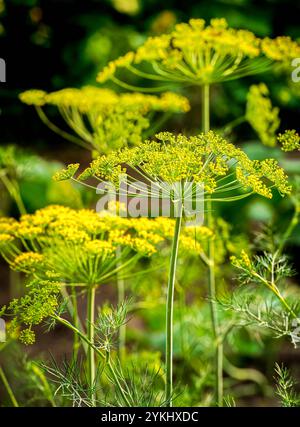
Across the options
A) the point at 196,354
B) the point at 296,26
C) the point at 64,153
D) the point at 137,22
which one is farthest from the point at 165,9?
the point at 196,354

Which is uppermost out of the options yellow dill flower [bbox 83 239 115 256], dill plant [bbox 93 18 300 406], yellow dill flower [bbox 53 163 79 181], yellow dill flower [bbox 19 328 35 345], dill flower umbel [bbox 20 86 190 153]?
dill plant [bbox 93 18 300 406]

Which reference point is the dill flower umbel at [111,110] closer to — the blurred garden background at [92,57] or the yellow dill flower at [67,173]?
the yellow dill flower at [67,173]

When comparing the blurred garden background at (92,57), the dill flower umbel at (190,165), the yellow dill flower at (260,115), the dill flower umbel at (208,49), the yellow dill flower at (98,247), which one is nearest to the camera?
the dill flower umbel at (190,165)

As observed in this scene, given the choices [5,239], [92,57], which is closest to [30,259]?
[5,239]

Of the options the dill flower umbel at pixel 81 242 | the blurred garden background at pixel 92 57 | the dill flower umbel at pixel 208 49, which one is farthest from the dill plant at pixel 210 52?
the blurred garden background at pixel 92 57

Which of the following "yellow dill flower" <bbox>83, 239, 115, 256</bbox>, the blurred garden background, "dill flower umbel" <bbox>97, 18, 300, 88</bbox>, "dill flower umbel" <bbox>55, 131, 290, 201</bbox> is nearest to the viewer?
"dill flower umbel" <bbox>55, 131, 290, 201</bbox>

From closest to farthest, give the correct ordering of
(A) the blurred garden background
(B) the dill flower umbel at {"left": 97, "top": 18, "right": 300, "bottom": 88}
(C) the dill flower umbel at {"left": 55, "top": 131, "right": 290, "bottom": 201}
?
(C) the dill flower umbel at {"left": 55, "top": 131, "right": 290, "bottom": 201} < (B) the dill flower umbel at {"left": 97, "top": 18, "right": 300, "bottom": 88} < (A) the blurred garden background

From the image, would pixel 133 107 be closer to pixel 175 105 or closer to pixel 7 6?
pixel 175 105

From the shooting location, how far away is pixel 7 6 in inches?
114

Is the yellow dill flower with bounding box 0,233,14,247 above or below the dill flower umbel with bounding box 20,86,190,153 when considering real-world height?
below

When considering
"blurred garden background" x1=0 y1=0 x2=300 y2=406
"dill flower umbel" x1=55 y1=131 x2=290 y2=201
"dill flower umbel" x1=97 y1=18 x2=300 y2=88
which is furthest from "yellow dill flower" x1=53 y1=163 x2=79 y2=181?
"blurred garden background" x1=0 y1=0 x2=300 y2=406

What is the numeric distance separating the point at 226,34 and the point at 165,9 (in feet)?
6.54

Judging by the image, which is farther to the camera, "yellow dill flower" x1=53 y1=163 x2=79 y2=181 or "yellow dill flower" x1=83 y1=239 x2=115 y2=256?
"yellow dill flower" x1=83 y1=239 x2=115 y2=256

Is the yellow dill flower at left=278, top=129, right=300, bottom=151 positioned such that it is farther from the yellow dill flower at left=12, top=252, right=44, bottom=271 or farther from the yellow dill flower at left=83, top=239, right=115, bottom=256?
the yellow dill flower at left=12, top=252, right=44, bottom=271
